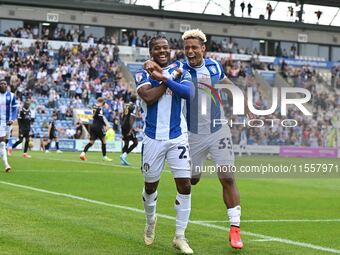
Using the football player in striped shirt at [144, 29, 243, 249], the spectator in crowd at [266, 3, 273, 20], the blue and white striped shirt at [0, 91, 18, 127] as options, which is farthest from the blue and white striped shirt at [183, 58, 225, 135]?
the spectator in crowd at [266, 3, 273, 20]

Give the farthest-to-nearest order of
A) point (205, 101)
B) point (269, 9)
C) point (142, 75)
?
point (269, 9) < point (205, 101) < point (142, 75)

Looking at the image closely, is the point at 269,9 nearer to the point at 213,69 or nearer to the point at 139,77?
the point at 213,69

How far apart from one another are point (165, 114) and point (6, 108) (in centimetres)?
1227

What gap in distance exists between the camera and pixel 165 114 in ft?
26.4

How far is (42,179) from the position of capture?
17.3m

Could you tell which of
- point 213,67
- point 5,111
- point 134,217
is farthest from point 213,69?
point 5,111

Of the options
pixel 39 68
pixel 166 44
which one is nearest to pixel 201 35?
pixel 166 44

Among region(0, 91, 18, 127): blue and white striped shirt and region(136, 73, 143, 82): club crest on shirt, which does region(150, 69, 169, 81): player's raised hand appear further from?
region(0, 91, 18, 127): blue and white striped shirt

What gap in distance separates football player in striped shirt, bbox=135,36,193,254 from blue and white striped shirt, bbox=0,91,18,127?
38.7ft

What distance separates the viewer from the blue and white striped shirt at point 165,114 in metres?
8.02

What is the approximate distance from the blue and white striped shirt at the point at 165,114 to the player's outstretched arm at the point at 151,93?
Result: 0.18 ft

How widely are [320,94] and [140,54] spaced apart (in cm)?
1257

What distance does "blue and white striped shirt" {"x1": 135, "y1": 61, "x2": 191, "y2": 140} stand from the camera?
8016mm

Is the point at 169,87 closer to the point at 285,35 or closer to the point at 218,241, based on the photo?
the point at 218,241
